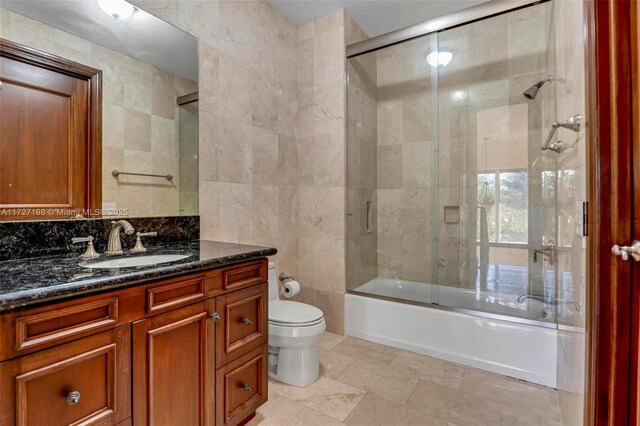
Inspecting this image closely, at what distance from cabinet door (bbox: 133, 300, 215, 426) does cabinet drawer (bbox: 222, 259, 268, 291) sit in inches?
4.6

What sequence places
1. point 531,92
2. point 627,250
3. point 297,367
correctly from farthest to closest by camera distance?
point 531,92
point 297,367
point 627,250

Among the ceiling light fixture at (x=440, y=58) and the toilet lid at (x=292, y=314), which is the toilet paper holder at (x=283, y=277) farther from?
the ceiling light fixture at (x=440, y=58)

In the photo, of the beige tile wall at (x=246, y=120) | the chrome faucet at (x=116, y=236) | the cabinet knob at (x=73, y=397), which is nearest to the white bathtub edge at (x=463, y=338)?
the beige tile wall at (x=246, y=120)

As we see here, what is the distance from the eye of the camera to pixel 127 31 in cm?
159

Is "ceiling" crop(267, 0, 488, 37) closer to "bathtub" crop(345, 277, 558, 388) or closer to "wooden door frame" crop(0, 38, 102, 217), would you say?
"wooden door frame" crop(0, 38, 102, 217)

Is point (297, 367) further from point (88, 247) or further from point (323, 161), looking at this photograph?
point (323, 161)

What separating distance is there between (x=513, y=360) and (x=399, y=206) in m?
1.54

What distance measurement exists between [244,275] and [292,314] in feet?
2.00

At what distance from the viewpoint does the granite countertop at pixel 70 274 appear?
2.54ft

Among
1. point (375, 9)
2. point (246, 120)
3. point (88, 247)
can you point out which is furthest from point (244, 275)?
point (375, 9)

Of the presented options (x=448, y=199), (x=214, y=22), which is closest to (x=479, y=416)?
(x=448, y=199)

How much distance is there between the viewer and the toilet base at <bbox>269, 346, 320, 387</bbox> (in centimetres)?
183

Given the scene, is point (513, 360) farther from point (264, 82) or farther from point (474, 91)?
point (264, 82)

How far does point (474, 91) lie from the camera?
263 cm
